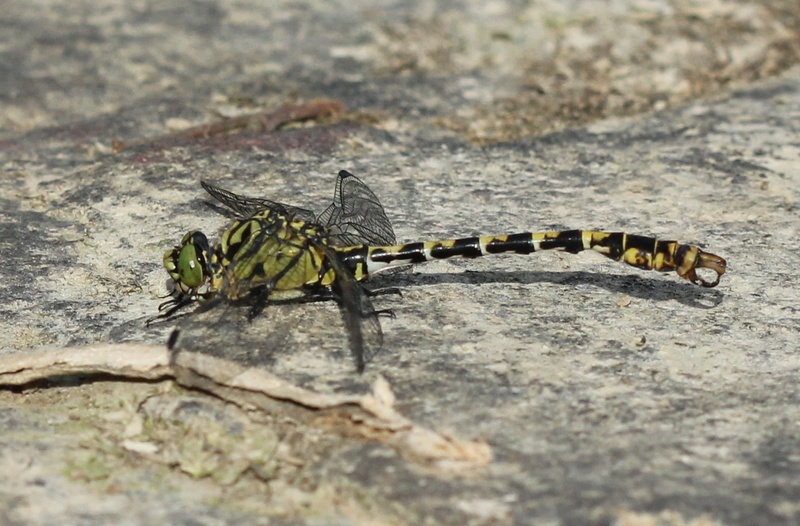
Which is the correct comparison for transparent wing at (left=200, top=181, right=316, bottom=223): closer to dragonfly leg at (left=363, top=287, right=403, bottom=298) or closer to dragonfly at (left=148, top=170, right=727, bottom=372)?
dragonfly at (left=148, top=170, right=727, bottom=372)

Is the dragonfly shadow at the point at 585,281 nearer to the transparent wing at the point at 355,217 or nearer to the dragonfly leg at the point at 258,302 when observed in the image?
the transparent wing at the point at 355,217

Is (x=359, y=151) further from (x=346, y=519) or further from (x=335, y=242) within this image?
(x=346, y=519)

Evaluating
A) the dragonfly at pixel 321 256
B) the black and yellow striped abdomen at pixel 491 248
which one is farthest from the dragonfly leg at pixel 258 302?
the black and yellow striped abdomen at pixel 491 248

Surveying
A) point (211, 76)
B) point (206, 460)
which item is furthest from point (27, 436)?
point (211, 76)

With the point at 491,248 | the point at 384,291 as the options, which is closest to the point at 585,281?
the point at 491,248

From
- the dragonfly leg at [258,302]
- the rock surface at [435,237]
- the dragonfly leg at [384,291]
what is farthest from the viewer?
the dragonfly leg at [384,291]

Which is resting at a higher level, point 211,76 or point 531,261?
point 211,76

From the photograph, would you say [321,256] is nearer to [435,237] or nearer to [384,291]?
[384,291]
